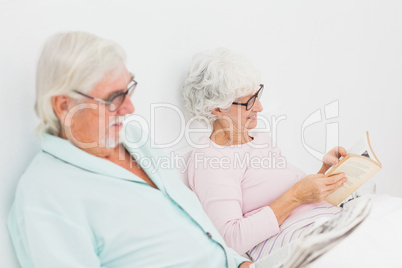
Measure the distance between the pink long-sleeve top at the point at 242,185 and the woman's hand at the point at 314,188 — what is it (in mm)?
103

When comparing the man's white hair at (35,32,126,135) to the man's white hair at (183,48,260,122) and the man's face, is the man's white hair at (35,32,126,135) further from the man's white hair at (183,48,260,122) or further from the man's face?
the man's white hair at (183,48,260,122)

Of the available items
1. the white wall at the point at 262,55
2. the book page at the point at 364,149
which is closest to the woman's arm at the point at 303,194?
the book page at the point at 364,149

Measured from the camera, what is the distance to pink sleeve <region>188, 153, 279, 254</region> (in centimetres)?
157

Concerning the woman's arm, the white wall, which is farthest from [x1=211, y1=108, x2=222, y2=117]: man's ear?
the woman's arm

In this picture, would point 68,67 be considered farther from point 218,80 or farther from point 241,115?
point 241,115

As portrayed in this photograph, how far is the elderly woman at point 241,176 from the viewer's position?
1.60 meters

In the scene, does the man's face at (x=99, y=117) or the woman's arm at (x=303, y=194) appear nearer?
the man's face at (x=99, y=117)

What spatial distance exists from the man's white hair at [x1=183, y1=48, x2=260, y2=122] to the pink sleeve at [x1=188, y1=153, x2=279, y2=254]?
0.26 meters

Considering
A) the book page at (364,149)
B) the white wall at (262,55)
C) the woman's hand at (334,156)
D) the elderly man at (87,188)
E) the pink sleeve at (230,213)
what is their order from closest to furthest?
the elderly man at (87,188), the white wall at (262,55), the pink sleeve at (230,213), the book page at (364,149), the woman's hand at (334,156)

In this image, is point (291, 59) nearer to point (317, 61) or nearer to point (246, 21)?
point (317, 61)

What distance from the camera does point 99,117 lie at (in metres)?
1.20

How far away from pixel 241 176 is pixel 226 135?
7.0 inches

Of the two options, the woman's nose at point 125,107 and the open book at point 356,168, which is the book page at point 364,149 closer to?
the open book at point 356,168

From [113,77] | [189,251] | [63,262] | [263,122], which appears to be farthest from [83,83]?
[263,122]
